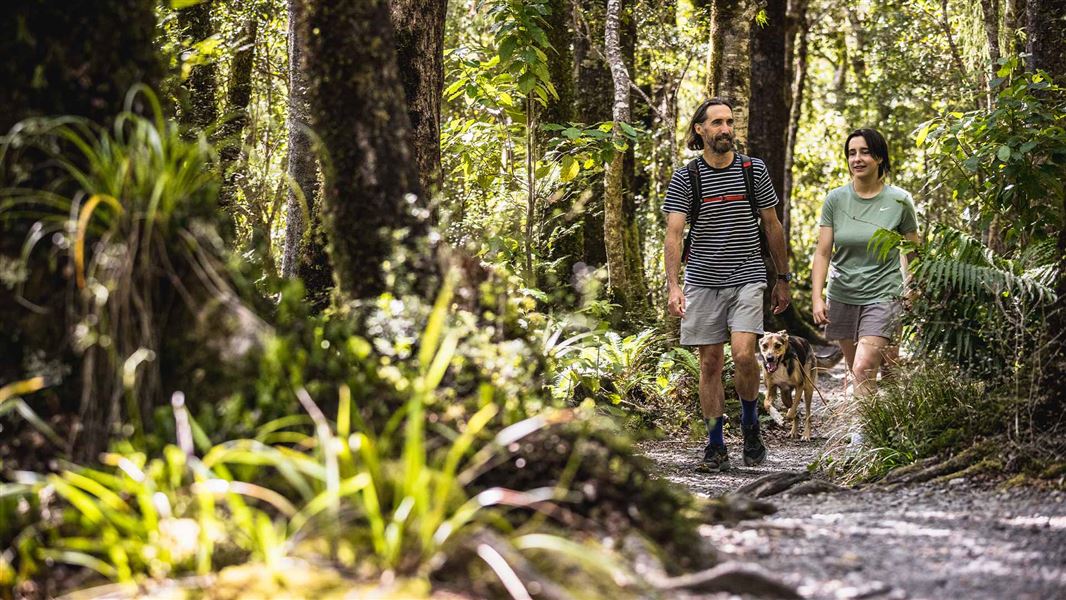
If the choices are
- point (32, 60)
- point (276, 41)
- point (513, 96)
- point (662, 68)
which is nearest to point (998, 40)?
point (662, 68)

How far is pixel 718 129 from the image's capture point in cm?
833

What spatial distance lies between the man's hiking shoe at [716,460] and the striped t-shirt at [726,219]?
4.42ft

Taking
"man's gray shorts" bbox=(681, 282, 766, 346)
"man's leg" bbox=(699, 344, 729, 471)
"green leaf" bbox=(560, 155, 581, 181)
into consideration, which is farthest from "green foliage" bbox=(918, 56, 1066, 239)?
"green leaf" bbox=(560, 155, 581, 181)

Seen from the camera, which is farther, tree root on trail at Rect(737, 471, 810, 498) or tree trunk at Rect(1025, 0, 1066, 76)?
tree trunk at Rect(1025, 0, 1066, 76)

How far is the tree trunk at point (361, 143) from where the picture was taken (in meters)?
5.25

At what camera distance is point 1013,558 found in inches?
186

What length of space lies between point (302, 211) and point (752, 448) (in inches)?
168

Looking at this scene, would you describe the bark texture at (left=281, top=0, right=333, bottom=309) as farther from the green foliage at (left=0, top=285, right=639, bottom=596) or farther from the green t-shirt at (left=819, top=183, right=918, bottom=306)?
the green t-shirt at (left=819, top=183, right=918, bottom=306)

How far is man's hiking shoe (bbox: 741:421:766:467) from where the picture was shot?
29.2ft

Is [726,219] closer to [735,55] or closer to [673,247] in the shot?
[673,247]

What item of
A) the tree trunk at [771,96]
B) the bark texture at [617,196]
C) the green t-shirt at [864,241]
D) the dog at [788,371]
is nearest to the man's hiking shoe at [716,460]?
the green t-shirt at [864,241]

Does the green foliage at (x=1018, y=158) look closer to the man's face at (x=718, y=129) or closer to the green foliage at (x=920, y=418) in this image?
the green foliage at (x=920, y=418)

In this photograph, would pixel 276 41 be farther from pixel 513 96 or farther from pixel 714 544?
pixel 714 544

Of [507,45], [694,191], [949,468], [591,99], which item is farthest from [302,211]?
[591,99]
